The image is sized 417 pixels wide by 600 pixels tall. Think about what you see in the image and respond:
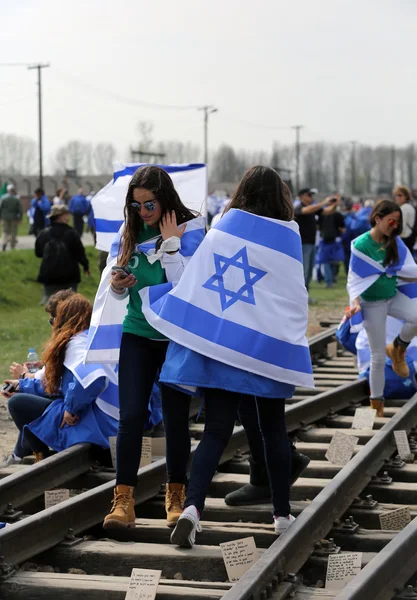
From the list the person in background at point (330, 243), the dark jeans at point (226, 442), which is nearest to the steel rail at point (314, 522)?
the dark jeans at point (226, 442)

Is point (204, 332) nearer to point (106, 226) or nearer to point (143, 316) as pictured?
point (143, 316)

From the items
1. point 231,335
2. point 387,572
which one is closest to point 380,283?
point 231,335

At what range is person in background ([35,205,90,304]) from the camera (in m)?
16.5

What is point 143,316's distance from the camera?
582 centimetres

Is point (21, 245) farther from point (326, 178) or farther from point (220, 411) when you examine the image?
point (326, 178)

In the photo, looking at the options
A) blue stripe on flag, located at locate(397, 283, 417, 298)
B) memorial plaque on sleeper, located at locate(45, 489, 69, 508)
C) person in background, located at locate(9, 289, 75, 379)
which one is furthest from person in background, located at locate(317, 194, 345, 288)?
memorial plaque on sleeper, located at locate(45, 489, 69, 508)

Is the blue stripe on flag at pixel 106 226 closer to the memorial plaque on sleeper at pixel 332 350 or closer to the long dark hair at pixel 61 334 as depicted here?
the memorial plaque on sleeper at pixel 332 350

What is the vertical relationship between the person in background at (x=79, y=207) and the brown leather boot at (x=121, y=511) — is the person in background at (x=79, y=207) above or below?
below

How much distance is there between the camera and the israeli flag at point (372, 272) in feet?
Result: 30.7

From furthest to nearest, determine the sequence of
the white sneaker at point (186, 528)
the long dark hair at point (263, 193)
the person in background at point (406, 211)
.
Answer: the person in background at point (406, 211), the long dark hair at point (263, 193), the white sneaker at point (186, 528)

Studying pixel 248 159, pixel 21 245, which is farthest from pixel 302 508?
pixel 248 159

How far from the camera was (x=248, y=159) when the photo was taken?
6471 inches

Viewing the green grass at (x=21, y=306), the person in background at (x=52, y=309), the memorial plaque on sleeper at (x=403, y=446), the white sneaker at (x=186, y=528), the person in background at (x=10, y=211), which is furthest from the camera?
the person in background at (x=10, y=211)

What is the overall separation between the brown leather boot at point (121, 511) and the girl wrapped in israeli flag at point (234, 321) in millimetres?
478
